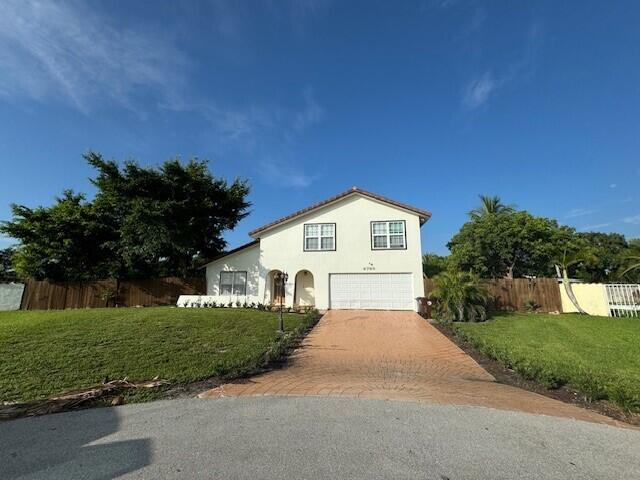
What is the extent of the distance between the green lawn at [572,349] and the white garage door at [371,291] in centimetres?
434

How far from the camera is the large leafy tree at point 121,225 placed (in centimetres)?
1802

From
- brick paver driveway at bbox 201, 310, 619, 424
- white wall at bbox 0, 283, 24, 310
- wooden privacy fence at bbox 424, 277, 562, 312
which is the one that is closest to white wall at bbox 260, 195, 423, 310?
wooden privacy fence at bbox 424, 277, 562, 312

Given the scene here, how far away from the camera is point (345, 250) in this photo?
17.6m

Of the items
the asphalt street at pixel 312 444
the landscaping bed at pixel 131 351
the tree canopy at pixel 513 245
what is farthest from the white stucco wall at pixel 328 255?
the tree canopy at pixel 513 245

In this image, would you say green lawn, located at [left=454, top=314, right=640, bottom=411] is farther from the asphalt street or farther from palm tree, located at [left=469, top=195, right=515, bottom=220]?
palm tree, located at [left=469, top=195, right=515, bottom=220]

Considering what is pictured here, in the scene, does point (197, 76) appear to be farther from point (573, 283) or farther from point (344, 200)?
point (573, 283)

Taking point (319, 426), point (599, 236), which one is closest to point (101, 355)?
point (319, 426)

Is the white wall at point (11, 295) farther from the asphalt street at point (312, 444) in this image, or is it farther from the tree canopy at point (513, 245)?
the tree canopy at point (513, 245)

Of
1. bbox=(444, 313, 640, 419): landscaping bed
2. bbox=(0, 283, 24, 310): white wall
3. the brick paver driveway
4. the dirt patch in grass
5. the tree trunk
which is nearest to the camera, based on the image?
the dirt patch in grass

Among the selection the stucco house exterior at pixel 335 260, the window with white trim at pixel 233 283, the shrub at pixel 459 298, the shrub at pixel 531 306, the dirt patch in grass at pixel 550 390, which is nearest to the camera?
the dirt patch in grass at pixel 550 390

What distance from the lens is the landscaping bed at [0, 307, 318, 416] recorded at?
5625 mm

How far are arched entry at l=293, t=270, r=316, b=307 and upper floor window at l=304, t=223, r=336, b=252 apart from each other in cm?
147

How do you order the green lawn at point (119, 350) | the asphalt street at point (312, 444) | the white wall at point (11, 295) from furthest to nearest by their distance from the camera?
1. the white wall at point (11, 295)
2. the green lawn at point (119, 350)
3. the asphalt street at point (312, 444)

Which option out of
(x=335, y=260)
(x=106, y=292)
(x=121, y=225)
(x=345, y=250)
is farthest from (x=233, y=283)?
(x=121, y=225)
